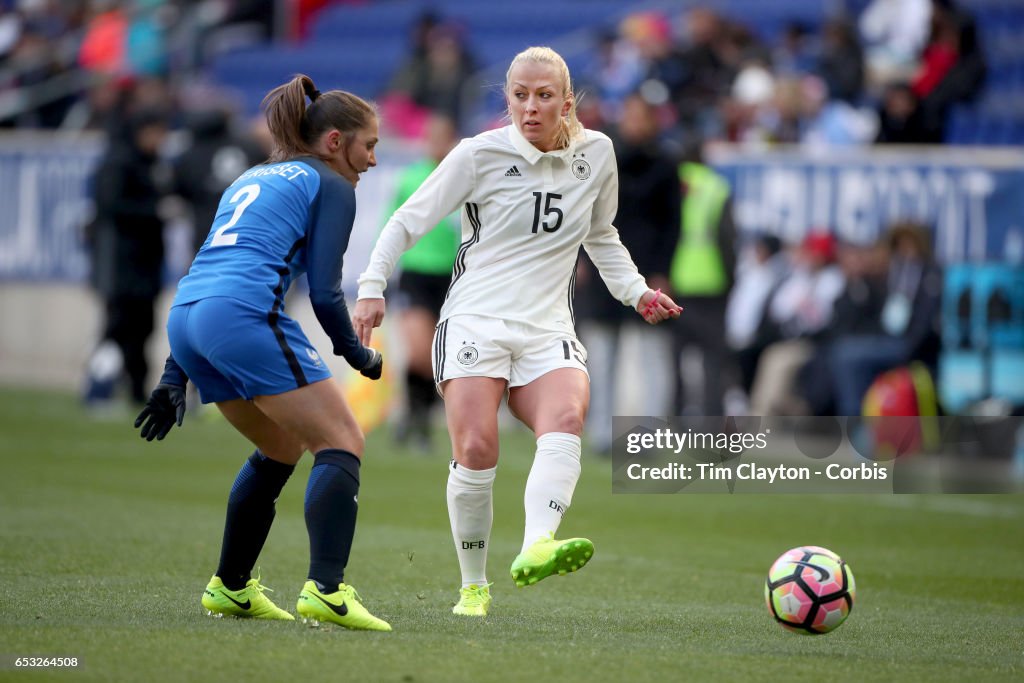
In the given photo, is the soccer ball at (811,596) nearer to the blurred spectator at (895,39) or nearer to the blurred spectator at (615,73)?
the blurred spectator at (895,39)

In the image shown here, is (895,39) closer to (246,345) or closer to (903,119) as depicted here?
(903,119)

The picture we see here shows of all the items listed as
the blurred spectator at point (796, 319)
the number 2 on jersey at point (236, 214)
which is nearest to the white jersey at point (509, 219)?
the number 2 on jersey at point (236, 214)

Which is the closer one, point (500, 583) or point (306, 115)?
point (306, 115)

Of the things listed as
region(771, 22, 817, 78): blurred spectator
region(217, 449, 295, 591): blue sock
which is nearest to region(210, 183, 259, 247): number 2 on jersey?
region(217, 449, 295, 591): blue sock

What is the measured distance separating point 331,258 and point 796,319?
10.1 m

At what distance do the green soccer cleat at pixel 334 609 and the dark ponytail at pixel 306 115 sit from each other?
154cm

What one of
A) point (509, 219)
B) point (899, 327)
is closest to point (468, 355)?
point (509, 219)

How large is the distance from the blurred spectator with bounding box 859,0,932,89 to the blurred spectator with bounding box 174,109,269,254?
258 inches

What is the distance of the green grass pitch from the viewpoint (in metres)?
5.02

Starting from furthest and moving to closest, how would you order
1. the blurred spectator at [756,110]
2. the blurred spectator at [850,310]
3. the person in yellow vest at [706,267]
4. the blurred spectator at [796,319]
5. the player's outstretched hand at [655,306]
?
the blurred spectator at [756,110], the blurred spectator at [796,319], the blurred spectator at [850,310], the person in yellow vest at [706,267], the player's outstretched hand at [655,306]

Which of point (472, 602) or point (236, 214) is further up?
point (236, 214)

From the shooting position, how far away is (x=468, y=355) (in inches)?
236

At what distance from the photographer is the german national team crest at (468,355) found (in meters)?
5.98

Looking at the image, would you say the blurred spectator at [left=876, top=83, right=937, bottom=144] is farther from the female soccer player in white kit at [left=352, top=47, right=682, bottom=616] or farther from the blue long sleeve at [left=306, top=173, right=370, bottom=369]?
the blue long sleeve at [left=306, top=173, right=370, bottom=369]
